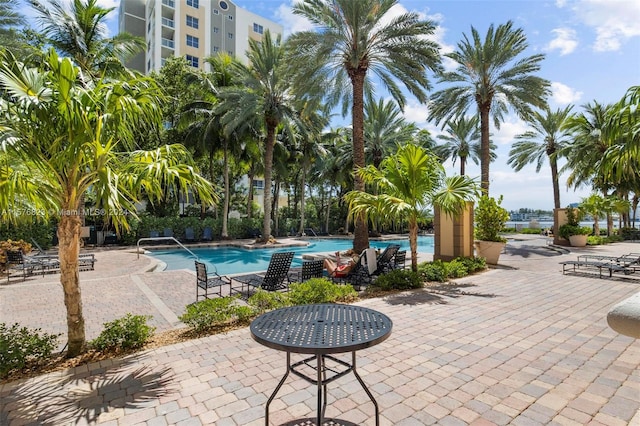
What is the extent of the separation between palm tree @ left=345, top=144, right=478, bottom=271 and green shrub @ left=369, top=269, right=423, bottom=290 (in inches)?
15.0

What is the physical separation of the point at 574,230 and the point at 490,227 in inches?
452

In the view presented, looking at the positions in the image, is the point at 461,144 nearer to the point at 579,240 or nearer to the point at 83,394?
the point at 579,240

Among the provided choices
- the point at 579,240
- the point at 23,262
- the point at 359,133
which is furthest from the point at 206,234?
the point at 579,240

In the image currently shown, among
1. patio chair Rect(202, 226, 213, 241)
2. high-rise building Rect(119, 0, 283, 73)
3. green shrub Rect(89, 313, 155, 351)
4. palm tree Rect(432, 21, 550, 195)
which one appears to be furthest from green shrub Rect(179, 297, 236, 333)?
high-rise building Rect(119, 0, 283, 73)

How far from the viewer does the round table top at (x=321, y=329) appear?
91.0 inches

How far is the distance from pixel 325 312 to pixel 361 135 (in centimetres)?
1139

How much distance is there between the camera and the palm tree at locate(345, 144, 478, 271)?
28.7ft

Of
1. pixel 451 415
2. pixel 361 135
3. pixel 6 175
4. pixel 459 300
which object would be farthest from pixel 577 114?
pixel 6 175

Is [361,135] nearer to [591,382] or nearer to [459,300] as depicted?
[459,300]

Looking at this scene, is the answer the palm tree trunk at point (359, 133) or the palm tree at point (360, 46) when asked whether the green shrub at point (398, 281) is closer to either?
the palm tree at point (360, 46)

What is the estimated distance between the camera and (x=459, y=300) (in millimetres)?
7180

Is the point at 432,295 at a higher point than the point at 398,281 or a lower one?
lower

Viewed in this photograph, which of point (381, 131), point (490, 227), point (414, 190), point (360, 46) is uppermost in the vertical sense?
point (381, 131)

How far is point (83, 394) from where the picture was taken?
338cm
